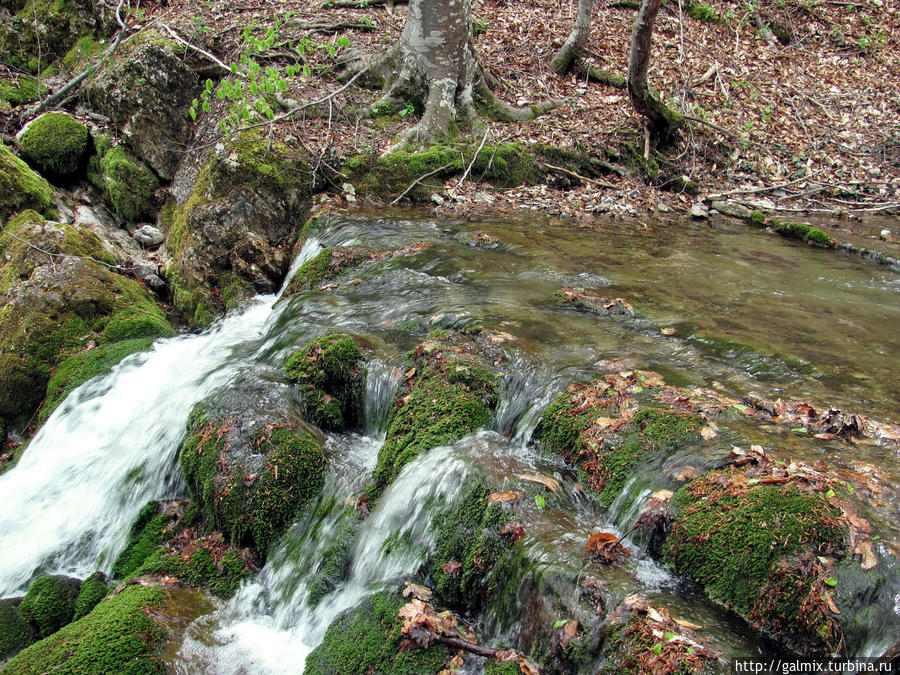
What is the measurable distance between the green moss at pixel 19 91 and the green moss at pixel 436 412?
11438 millimetres

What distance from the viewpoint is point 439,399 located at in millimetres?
4273

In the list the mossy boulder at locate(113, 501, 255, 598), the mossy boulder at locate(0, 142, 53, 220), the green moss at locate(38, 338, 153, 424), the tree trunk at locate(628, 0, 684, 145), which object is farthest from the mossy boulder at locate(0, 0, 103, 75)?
the mossy boulder at locate(113, 501, 255, 598)

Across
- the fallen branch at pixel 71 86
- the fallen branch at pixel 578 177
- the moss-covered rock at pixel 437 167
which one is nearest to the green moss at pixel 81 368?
the moss-covered rock at pixel 437 167

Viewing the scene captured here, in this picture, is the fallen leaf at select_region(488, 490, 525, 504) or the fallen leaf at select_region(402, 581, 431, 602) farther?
the fallen leaf at select_region(488, 490, 525, 504)

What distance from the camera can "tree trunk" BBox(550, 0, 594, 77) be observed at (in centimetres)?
1266

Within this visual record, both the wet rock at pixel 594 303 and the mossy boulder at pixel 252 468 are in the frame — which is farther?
the wet rock at pixel 594 303

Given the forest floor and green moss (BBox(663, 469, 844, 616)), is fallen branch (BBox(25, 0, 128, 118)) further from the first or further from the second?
green moss (BBox(663, 469, 844, 616))

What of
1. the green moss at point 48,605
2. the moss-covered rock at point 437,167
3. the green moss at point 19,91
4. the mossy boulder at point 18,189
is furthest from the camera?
the green moss at point 19,91

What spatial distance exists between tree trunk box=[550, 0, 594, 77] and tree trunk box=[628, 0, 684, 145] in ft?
8.19

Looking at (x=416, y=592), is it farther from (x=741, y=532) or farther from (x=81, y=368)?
(x=81, y=368)

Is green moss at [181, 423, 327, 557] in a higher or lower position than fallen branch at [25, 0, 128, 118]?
lower

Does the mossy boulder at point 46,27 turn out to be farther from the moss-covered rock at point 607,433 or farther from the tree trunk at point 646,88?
the moss-covered rock at point 607,433

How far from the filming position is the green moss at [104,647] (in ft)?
10.5

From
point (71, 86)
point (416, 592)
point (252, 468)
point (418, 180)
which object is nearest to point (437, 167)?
point (418, 180)
